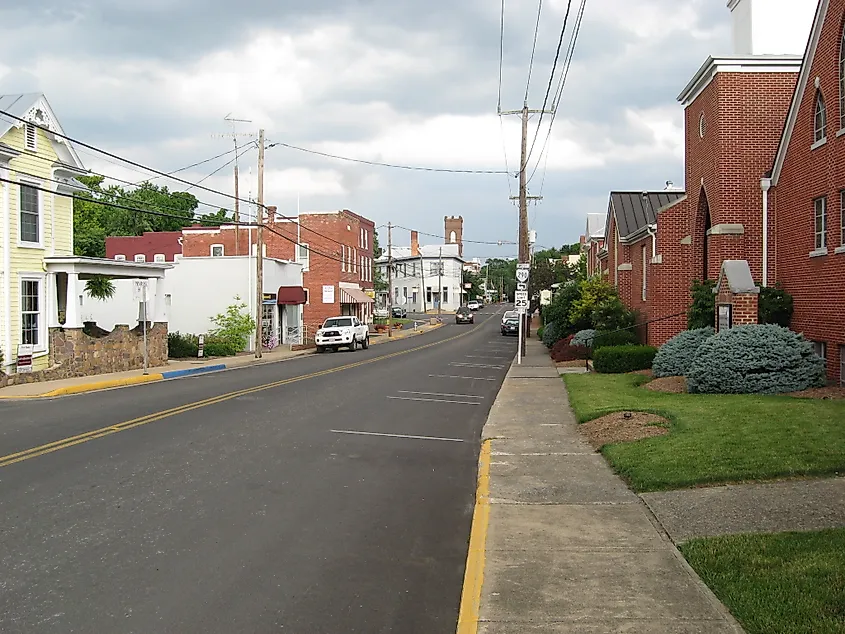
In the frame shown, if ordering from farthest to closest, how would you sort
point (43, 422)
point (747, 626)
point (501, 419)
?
point (501, 419)
point (43, 422)
point (747, 626)

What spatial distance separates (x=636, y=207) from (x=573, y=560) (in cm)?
2995

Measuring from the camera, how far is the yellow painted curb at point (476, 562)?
5.66 meters

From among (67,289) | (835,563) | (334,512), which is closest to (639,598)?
(835,563)

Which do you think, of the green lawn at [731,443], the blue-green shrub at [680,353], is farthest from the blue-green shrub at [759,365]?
the blue-green shrub at [680,353]

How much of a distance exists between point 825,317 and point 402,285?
11506 centimetres

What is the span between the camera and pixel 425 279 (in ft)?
429

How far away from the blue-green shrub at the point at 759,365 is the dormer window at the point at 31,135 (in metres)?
19.8

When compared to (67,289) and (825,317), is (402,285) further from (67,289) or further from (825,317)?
(825,317)

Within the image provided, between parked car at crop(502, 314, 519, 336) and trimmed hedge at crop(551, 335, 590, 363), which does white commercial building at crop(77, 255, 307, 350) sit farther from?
parked car at crop(502, 314, 519, 336)

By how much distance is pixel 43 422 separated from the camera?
15.1 meters

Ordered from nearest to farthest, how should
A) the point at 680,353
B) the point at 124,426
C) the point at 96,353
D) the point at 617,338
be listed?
the point at 124,426 < the point at 680,353 < the point at 96,353 < the point at 617,338

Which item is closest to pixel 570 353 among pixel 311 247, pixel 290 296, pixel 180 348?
pixel 180 348

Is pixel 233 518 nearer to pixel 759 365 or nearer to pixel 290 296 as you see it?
pixel 759 365

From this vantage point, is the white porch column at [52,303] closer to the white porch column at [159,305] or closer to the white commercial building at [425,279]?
the white porch column at [159,305]
